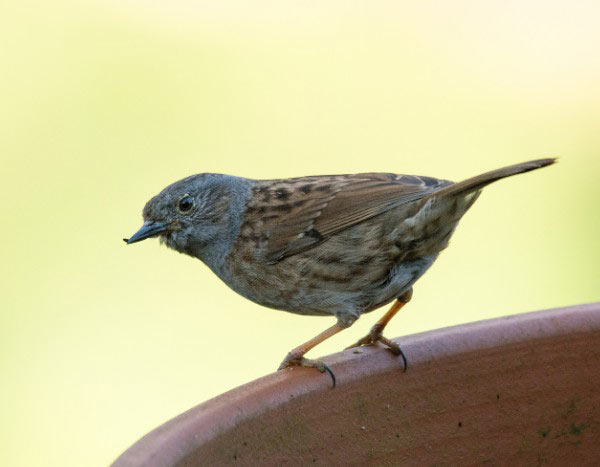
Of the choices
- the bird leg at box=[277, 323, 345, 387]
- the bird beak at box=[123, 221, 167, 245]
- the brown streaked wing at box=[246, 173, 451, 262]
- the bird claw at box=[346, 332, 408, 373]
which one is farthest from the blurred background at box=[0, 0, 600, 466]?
the bird claw at box=[346, 332, 408, 373]

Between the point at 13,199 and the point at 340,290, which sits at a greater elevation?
the point at 13,199

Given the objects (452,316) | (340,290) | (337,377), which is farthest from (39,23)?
(337,377)

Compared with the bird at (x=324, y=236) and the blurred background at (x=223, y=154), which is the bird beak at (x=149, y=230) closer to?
the bird at (x=324, y=236)

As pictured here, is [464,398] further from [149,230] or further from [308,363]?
[149,230]

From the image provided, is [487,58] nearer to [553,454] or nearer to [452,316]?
[452,316]

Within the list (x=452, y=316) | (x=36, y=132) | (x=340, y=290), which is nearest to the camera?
(x=340, y=290)

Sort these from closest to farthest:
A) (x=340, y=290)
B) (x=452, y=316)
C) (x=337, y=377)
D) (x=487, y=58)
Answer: (x=337, y=377) → (x=340, y=290) → (x=452, y=316) → (x=487, y=58)
